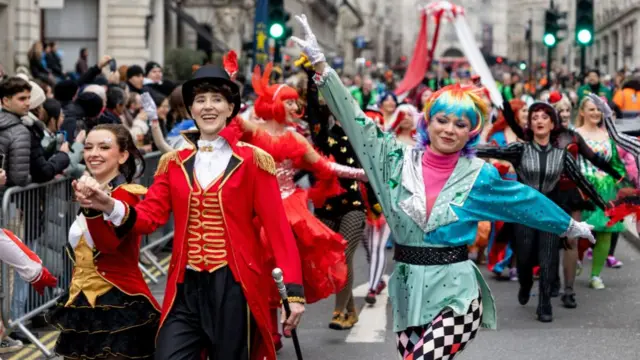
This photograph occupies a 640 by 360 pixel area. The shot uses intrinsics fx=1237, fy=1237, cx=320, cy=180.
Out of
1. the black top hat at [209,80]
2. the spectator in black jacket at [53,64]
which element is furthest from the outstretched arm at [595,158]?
the spectator in black jacket at [53,64]

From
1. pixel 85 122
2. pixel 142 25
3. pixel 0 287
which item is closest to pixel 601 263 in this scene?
pixel 85 122

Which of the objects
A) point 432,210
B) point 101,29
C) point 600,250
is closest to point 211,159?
point 432,210

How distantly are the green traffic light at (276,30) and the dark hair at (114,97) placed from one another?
29.5ft

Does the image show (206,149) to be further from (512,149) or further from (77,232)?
(512,149)

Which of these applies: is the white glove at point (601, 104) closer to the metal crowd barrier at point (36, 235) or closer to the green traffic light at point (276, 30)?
the metal crowd barrier at point (36, 235)

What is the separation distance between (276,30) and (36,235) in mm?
13585

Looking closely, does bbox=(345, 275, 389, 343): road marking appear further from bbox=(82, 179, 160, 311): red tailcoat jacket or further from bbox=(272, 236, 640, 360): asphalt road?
bbox=(82, 179, 160, 311): red tailcoat jacket

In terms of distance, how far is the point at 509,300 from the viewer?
37.1 feet

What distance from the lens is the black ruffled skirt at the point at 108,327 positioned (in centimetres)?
580

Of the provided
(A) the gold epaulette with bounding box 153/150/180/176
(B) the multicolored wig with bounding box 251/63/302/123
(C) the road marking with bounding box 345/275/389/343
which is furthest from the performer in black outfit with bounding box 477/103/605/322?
(A) the gold epaulette with bounding box 153/150/180/176

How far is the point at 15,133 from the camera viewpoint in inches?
368

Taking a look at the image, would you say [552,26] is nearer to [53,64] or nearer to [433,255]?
[53,64]

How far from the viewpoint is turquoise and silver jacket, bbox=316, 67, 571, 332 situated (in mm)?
5789

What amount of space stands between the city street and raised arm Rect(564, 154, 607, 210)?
3.43 ft
